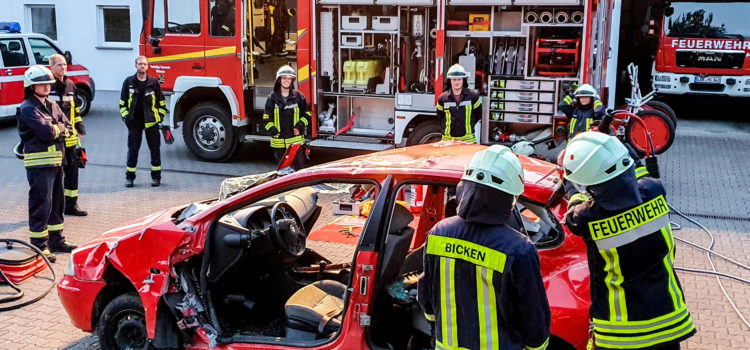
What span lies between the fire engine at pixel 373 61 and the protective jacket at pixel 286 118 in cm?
64

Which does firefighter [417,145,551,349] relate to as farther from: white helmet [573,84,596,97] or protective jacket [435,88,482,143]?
protective jacket [435,88,482,143]

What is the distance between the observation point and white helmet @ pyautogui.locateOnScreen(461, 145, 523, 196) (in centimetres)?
284

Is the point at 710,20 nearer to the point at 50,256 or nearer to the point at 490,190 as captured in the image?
the point at 50,256

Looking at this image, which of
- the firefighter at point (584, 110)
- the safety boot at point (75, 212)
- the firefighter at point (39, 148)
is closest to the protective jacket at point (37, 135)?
the firefighter at point (39, 148)

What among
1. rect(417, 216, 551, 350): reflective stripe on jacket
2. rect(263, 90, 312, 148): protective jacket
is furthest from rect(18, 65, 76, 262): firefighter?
rect(417, 216, 551, 350): reflective stripe on jacket

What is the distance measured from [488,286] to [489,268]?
75 millimetres

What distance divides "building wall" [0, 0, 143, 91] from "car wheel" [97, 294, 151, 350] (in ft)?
51.1

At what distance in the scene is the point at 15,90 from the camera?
14.4m

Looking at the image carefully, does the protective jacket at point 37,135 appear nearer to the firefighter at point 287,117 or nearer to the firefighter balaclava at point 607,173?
the firefighter at point 287,117

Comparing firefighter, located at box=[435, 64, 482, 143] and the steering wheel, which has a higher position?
firefighter, located at box=[435, 64, 482, 143]

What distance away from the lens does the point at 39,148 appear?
275 inches

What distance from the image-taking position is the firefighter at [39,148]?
696 cm

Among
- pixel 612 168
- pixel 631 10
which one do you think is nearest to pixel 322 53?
pixel 612 168

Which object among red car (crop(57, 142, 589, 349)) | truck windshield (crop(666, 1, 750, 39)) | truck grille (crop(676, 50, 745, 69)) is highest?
truck windshield (crop(666, 1, 750, 39))
